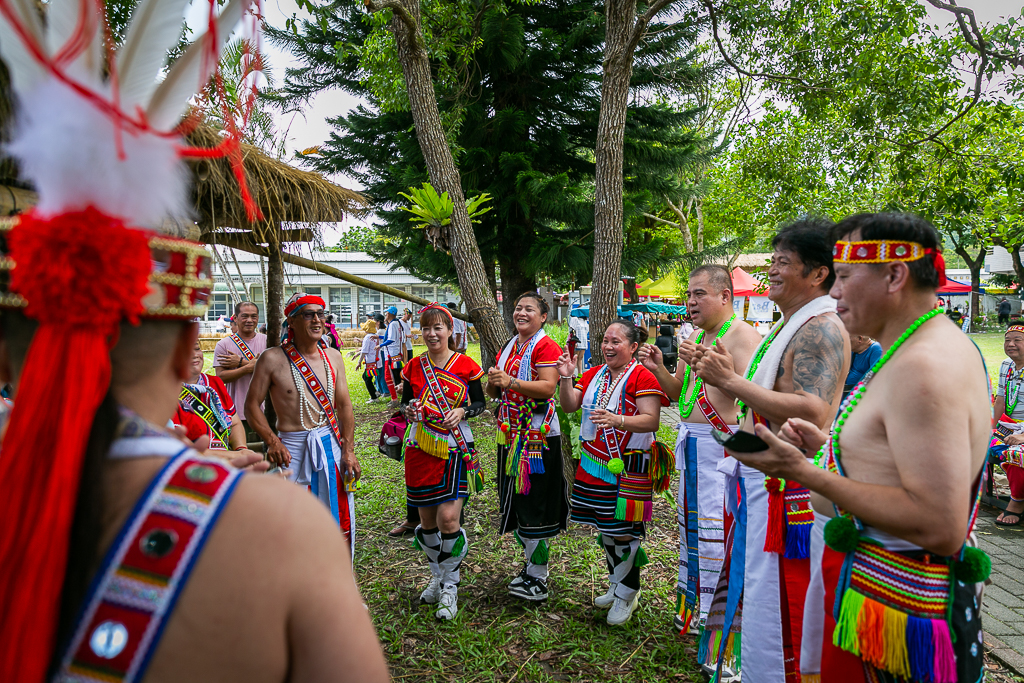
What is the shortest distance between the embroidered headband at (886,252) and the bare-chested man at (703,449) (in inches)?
57.7

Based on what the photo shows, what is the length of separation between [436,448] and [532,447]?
2.31 ft

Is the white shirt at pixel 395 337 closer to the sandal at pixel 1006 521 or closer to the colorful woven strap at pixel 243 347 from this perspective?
the colorful woven strap at pixel 243 347

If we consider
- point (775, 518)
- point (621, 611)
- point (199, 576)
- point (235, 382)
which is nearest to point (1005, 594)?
point (621, 611)

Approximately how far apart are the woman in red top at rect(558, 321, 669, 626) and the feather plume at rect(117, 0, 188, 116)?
3.22 m

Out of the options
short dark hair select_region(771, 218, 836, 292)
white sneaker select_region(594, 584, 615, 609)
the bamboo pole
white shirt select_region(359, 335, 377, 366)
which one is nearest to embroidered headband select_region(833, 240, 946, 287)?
short dark hair select_region(771, 218, 836, 292)

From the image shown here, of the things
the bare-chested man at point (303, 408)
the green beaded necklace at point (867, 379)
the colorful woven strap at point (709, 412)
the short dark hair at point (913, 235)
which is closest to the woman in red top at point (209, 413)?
the bare-chested man at point (303, 408)

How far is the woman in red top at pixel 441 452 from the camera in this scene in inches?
165

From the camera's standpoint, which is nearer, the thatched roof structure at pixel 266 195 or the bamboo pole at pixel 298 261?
the thatched roof structure at pixel 266 195

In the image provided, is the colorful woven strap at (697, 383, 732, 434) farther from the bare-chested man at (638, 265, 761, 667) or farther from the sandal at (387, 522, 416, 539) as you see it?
the sandal at (387, 522, 416, 539)

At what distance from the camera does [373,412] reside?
1141 cm

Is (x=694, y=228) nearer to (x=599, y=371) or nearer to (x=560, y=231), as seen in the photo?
(x=560, y=231)

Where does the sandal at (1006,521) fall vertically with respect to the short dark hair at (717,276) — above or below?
below

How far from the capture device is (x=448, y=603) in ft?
13.5

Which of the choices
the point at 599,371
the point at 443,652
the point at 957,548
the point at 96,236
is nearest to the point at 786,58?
the point at 599,371
